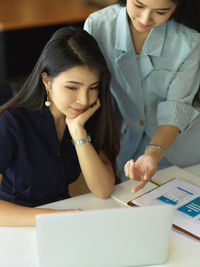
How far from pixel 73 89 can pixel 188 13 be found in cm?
52

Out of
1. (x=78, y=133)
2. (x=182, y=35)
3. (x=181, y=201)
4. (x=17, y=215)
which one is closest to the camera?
(x=17, y=215)

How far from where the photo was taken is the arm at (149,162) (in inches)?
51.2

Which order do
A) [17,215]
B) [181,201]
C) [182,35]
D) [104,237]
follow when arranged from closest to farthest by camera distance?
[104,237]
[17,215]
[181,201]
[182,35]

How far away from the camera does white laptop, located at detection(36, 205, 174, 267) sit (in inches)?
38.1

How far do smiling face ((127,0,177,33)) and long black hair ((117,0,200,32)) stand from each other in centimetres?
9

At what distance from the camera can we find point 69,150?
62.4 inches

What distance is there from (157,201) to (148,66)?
59 centimetres

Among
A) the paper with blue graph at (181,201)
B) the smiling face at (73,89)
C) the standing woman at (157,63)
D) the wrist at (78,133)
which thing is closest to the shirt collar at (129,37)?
the standing woman at (157,63)

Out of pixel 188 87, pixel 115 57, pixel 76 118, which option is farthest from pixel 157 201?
pixel 115 57

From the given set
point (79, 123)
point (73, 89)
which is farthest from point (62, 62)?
point (79, 123)

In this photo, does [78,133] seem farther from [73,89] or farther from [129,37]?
[129,37]

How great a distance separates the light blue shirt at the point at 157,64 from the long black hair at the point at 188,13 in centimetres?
5

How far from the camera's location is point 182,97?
1655 millimetres

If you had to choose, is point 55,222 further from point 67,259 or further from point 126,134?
point 126,134
